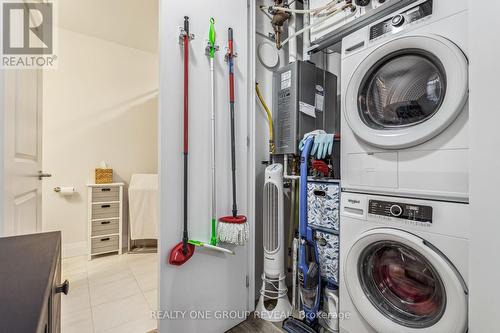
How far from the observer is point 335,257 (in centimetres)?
139

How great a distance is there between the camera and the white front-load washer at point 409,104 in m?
0.96

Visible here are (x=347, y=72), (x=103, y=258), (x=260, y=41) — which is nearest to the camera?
(x=347, y=72)

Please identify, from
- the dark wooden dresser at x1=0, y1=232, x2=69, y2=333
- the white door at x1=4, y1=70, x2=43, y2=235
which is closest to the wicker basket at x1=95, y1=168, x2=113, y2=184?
the white door at x1=4, y1=70, x2=43, y2=235

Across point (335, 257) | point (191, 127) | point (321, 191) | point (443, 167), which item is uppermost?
point (191, 127)

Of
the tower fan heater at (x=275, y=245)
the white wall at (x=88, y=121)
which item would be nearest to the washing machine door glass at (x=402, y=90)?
the tower fan heater at (x=275, y=245)

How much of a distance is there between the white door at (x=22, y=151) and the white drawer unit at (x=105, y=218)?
1.18m

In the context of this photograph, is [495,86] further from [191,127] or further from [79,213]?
[79,213]

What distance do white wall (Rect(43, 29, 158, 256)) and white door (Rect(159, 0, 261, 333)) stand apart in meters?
2.13

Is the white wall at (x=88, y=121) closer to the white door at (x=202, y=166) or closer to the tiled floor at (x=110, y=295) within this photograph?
the tiled floor at (x=110, y=295)

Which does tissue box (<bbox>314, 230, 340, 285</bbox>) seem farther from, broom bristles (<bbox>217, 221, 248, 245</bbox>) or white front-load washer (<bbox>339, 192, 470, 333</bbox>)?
broom bristles (<bbox>217, 221, 248, 245</bbox>)

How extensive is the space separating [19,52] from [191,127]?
93cm

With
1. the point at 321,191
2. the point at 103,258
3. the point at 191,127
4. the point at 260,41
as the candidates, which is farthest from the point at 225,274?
the point at 103,258

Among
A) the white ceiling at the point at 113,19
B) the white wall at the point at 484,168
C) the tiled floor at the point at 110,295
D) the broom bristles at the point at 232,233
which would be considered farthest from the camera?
the white ceiling at the point at 113,19

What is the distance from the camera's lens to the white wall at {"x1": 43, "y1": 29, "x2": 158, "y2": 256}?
8.91 ft
